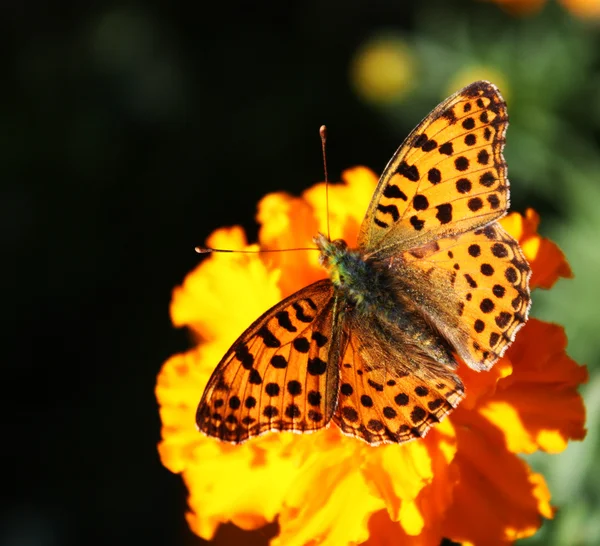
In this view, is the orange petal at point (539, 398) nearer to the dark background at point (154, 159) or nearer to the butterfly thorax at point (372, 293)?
the butterfly thorax at point (372, 293)

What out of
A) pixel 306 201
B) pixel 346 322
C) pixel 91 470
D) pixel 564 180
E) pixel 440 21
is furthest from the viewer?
pixel 440 21

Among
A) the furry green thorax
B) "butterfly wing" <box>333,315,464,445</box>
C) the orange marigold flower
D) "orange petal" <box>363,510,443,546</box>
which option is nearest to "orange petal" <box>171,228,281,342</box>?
the orange marigold flower

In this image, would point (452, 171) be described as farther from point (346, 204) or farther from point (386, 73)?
point (386, 73)

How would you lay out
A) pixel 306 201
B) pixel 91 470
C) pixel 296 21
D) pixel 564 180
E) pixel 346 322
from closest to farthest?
pixel 346 322
pixel 306 201
pixel 564 180
pixel 91 470
pixel 296 21

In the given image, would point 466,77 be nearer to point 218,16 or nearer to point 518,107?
point 518,107

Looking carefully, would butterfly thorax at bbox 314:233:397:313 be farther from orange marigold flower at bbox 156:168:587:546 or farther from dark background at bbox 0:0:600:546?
dark background at bbox 0:0:600:546

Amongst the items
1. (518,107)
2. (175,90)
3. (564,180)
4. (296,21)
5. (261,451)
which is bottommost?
(261,451)

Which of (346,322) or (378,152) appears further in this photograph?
(378,152)

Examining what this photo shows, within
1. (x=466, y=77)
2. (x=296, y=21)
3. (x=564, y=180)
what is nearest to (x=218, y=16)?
(x=296, y=21)
